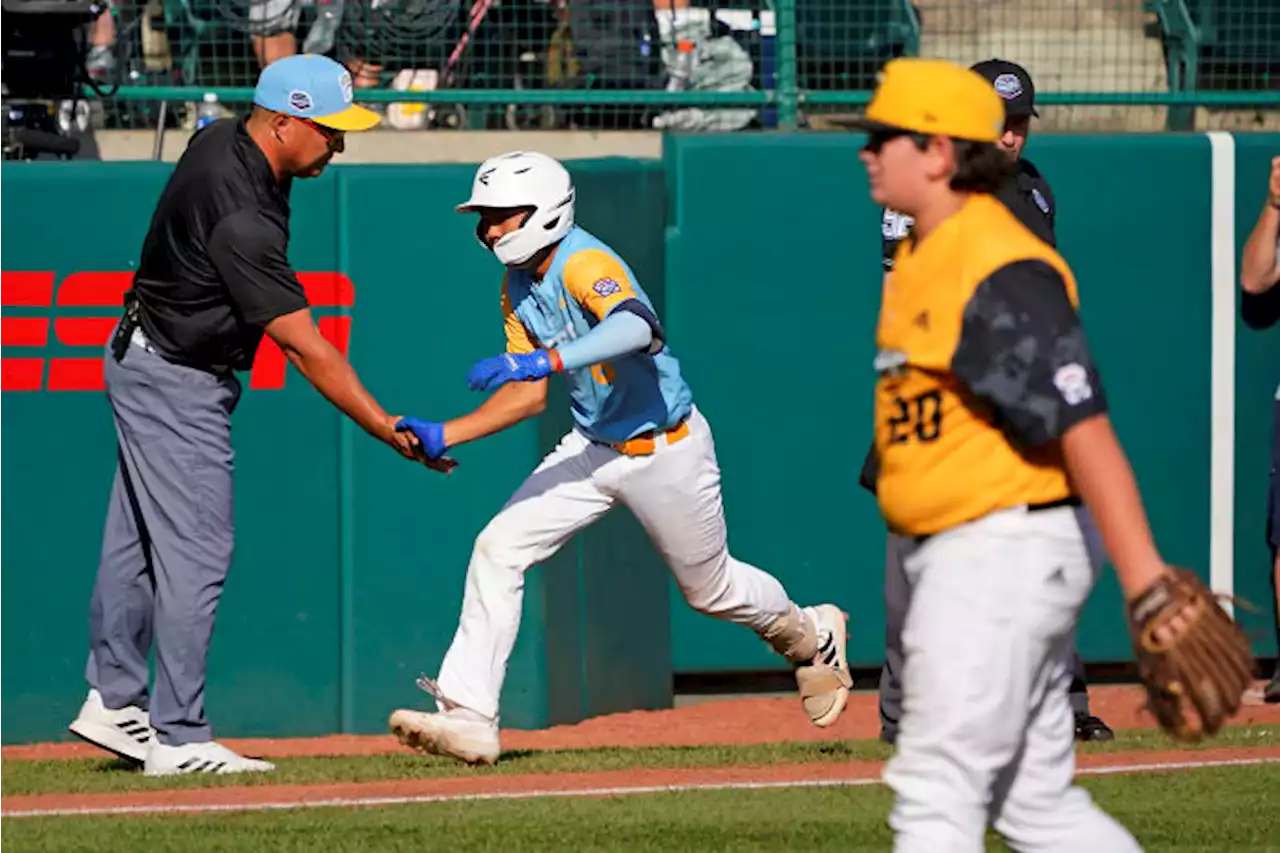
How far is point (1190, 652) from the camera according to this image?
13.2 ft

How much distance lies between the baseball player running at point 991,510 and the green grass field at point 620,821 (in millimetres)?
1818

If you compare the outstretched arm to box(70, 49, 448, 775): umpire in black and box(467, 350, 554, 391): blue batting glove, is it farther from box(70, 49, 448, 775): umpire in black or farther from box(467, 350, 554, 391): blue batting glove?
box(70, 49, 448, 775): umpire in black

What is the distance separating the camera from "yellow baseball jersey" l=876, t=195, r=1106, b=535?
4086 mm

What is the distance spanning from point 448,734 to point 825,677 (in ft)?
4.88

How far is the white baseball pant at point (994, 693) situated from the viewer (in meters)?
4.09

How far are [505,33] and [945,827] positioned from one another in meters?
7.13

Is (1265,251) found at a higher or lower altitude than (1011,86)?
lower

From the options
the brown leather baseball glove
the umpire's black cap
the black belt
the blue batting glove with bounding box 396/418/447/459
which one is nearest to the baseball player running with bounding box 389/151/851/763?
the blue batting glove with bounding box 396/418/447/459

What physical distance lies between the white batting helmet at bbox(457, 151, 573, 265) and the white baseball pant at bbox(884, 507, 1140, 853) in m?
3.25

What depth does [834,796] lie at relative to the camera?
6.75m

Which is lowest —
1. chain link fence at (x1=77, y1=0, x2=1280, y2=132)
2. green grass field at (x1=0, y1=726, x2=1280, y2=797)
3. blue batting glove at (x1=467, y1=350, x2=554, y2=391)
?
green grass field at (x1=0, y1=726, x2=1280, y2=797)

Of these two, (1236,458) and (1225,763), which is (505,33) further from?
(1225,763)

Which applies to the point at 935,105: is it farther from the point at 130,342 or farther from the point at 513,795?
the point at 130,342

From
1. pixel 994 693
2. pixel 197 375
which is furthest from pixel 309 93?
pixel 994 693
